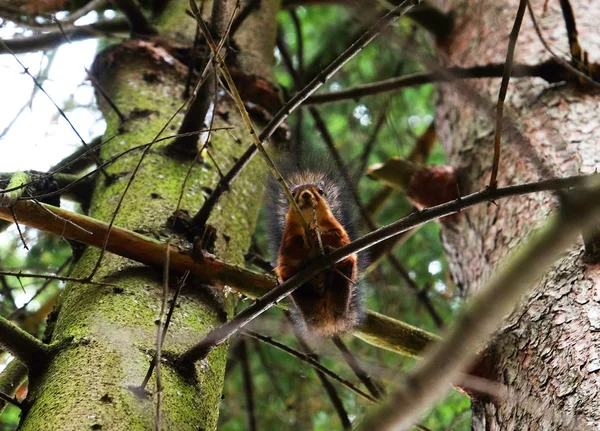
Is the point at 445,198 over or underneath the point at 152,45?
underneath

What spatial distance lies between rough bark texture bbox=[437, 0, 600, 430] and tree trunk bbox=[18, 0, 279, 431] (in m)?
0.73

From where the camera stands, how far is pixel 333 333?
1743 millimetres

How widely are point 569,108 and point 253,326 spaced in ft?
4.48

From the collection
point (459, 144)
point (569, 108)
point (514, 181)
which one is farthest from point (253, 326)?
point (459, 144)

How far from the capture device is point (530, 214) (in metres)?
2.02

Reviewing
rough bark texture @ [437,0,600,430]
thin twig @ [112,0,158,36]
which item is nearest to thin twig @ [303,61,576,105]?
rough bark texture @ [437,0,600,430]

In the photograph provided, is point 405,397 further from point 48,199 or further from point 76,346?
point 48,199

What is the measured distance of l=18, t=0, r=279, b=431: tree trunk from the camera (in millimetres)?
1251

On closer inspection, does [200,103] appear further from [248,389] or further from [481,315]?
[481,315]

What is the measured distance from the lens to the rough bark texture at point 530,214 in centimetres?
140

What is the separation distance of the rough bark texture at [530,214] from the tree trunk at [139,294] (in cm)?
73

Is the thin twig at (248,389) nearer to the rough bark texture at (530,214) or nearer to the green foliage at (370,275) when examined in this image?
the green foliage at (370,275)

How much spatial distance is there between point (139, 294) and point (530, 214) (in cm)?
121

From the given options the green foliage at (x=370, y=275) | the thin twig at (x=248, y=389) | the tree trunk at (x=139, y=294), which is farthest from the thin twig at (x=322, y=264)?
the green foliage at (x=370, y=275)
